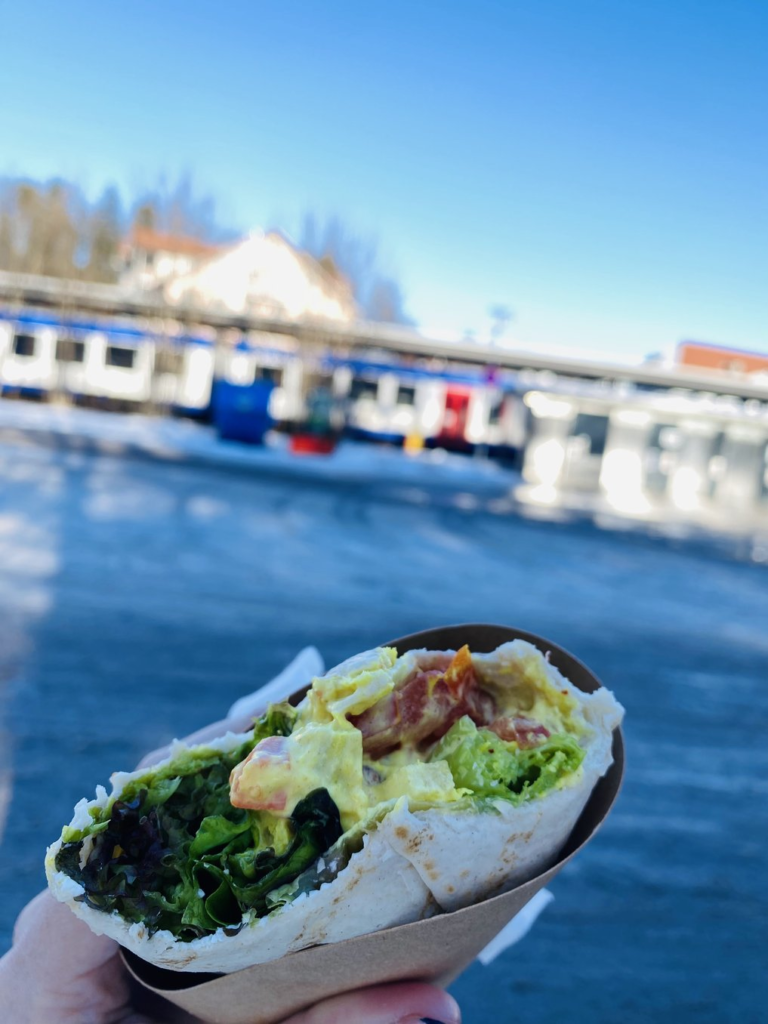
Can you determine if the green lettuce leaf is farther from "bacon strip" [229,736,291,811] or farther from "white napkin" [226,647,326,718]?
"white napkin" [226,647,326,718]

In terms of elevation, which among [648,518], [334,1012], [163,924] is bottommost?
[648,518]

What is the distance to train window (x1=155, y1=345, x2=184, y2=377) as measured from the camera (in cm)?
2552

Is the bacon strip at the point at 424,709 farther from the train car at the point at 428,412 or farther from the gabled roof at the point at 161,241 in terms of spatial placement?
the gabled roof at the point at 161,241

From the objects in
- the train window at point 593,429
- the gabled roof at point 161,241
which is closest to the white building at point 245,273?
the gabled roof at point 161,241

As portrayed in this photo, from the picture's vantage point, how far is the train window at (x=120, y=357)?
85.9 feet

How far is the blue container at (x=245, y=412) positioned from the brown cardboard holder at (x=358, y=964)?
66.6 feet

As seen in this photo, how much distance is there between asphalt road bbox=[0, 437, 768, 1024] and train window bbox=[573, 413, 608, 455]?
10365 mm

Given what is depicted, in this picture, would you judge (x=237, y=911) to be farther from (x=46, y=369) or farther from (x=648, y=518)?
(x=46, y=369)

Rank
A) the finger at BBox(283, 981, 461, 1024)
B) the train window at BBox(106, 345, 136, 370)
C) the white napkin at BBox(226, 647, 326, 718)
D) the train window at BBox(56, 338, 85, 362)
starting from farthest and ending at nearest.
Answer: the train window at BBox(106, 345, 136, 370) → the train window at BBox(56, 338, 85, 362) → the white napkin at BBox(226, 647, 326, 718) → the finger at BBox(283, 981, 461, 1024)

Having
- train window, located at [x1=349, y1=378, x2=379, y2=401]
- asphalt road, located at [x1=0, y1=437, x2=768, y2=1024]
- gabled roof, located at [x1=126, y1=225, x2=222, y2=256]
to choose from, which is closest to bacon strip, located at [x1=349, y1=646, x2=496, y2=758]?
asphalt road, located at [x1=0, y1=437, x2=768, y2=1024]

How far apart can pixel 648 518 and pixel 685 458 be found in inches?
297

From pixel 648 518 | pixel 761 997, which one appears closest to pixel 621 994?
pixel 761 997

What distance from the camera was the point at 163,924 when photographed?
1335 millimetres

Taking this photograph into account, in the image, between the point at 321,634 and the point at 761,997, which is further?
the point at 321,634
